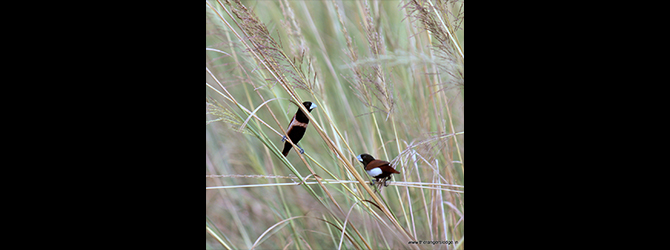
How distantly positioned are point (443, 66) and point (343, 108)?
Answer: 422 mm

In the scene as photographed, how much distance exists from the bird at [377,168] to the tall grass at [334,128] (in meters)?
0.03

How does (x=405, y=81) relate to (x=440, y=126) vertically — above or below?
above

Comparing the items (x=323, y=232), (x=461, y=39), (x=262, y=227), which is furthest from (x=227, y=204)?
(x=461, y=39)

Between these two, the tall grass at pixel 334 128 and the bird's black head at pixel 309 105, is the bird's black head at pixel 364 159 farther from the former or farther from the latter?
the bird's black head at pixel 309 105

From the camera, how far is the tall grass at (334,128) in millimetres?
1784

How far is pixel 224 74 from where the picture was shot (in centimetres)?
179

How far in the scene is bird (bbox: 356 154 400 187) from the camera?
1.78 metres

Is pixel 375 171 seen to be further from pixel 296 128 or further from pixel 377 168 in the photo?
pixel 296 128

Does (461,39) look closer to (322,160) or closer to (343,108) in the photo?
(343,108)

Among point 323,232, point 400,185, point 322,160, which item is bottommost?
point 323,232

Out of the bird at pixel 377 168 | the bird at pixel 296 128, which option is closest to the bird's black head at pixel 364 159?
the bird at pixel 377 168

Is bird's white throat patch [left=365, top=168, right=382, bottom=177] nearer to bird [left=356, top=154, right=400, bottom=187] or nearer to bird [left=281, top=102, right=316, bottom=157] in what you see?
bird [left=356, top=154, right=400, bottom=187]

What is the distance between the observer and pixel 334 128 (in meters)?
1.79

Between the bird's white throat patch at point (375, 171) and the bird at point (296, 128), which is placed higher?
the bird at point (296, 128)
